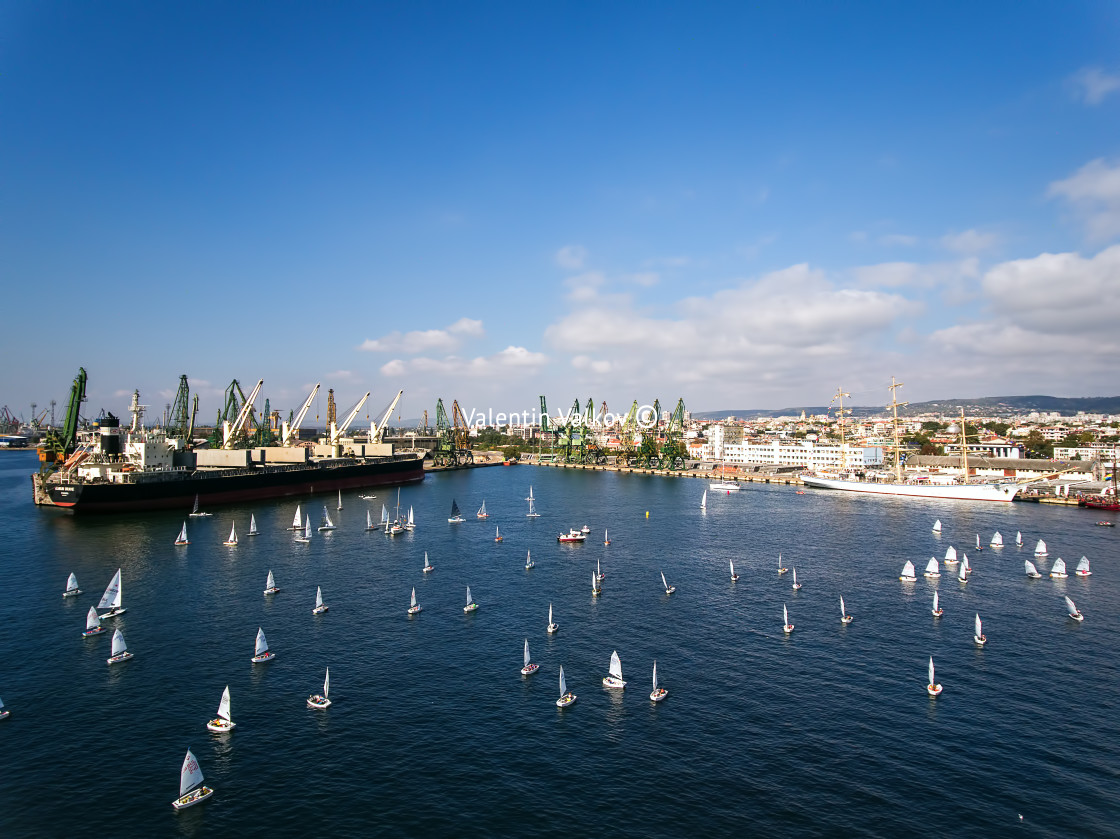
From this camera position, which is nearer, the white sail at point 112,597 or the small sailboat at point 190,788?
the small sailboat at point 190,788

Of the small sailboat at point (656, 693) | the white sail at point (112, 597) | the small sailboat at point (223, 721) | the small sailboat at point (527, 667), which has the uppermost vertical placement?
the white sail at point (112, 597)

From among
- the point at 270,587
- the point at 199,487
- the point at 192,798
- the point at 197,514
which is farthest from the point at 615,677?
the point at 199,487

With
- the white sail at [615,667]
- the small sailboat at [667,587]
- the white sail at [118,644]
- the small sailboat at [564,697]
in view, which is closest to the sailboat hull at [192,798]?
the small sailboat at [564,697]

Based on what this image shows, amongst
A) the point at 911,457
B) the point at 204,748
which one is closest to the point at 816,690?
Result: the point at 204,748

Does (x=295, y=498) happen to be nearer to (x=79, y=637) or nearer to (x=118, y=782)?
(x=79, y=637)

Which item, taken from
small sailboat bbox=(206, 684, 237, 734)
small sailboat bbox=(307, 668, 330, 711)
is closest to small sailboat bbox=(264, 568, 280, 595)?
small sailboat bbox=(307, 668, 330, 711)

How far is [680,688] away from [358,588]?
32.2 m

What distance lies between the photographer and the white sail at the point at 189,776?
2458 cm

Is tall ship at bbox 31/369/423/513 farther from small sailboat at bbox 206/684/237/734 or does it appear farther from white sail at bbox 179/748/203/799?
white sail at bbox 179/748/203/799

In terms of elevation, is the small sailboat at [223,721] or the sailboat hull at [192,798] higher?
the small sailboat at [223,721]

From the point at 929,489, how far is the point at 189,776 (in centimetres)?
14001

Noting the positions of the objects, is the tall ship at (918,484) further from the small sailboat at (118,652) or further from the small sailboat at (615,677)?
the small sailboat at (118,652)

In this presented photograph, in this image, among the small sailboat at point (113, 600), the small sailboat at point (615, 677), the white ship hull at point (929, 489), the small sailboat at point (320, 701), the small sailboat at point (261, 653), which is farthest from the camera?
the white ship hull at point (929, 489)

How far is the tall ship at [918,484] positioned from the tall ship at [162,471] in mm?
106962
